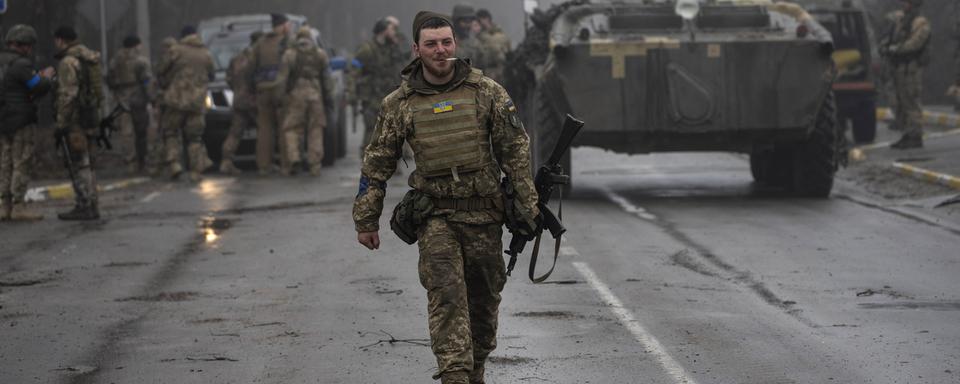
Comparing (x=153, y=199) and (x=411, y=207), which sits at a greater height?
(x=411, y=207)

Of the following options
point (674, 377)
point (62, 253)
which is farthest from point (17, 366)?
point (62, 253)

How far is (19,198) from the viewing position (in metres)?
15.0

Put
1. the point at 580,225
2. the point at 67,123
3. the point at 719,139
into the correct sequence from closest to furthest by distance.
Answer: the point at 580,225 < the point at 67,123 < the point at 719,139

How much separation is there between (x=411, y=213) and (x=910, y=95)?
17237mm

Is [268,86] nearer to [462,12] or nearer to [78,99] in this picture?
[462,12]

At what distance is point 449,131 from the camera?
6438 mm

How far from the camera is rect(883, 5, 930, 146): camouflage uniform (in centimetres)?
2228

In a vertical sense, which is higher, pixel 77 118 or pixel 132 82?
pixel 77 118

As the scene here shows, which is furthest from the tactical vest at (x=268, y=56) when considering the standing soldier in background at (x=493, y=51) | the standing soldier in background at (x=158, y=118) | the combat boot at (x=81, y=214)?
the combat boot at (x=81, y=214)

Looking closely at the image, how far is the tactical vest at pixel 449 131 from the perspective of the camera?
644cm

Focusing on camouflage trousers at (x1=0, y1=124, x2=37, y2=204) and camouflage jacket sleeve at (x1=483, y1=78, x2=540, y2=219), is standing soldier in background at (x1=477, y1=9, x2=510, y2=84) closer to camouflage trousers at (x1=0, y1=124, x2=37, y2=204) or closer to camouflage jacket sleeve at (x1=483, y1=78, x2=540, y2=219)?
camouflage trousers at (x1=0, y1=124, x2=37, y2=204)

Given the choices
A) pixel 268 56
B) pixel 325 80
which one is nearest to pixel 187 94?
pixel 268 56

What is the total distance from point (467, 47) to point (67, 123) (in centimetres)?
825

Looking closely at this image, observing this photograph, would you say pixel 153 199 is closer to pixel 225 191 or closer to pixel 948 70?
pixel 225 191
